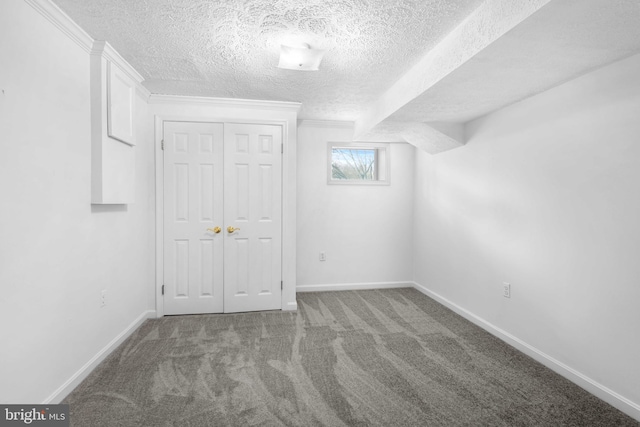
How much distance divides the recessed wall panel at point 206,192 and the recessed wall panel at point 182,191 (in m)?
0.15

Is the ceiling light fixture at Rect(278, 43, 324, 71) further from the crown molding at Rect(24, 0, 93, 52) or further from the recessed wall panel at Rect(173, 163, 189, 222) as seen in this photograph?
the recessed wall panel at Rect(173, 163, 189, 222)

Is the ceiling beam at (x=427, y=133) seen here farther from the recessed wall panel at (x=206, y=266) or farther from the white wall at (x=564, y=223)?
the recessed wall panel at (x=206, y=266)

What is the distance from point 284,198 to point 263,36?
1.77m

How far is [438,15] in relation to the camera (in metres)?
1.92

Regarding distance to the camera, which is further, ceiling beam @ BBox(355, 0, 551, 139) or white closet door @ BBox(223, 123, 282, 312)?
white closet door @ BBox(223, 123, 282, 312)

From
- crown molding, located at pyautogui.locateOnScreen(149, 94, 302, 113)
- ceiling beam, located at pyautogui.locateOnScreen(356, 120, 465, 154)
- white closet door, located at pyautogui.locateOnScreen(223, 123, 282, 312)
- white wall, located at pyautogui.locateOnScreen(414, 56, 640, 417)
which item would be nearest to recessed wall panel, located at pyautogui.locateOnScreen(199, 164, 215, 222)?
white closet door, located at pyautogui.locateOnScreen(223, 123, 282, 312)

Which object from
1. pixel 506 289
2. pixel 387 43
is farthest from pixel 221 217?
pixel 506 289

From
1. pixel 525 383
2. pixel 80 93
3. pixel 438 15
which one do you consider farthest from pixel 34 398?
pixel 438 15

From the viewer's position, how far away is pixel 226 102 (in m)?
3.47

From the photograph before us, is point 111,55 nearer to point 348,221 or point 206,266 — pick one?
point 206,266

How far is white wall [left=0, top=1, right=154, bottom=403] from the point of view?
1.58 meters

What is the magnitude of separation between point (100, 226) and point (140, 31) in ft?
4.67

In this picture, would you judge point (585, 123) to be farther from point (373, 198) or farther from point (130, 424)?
point (130, 424)

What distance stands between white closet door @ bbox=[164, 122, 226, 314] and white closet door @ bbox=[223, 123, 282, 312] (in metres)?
0.11
